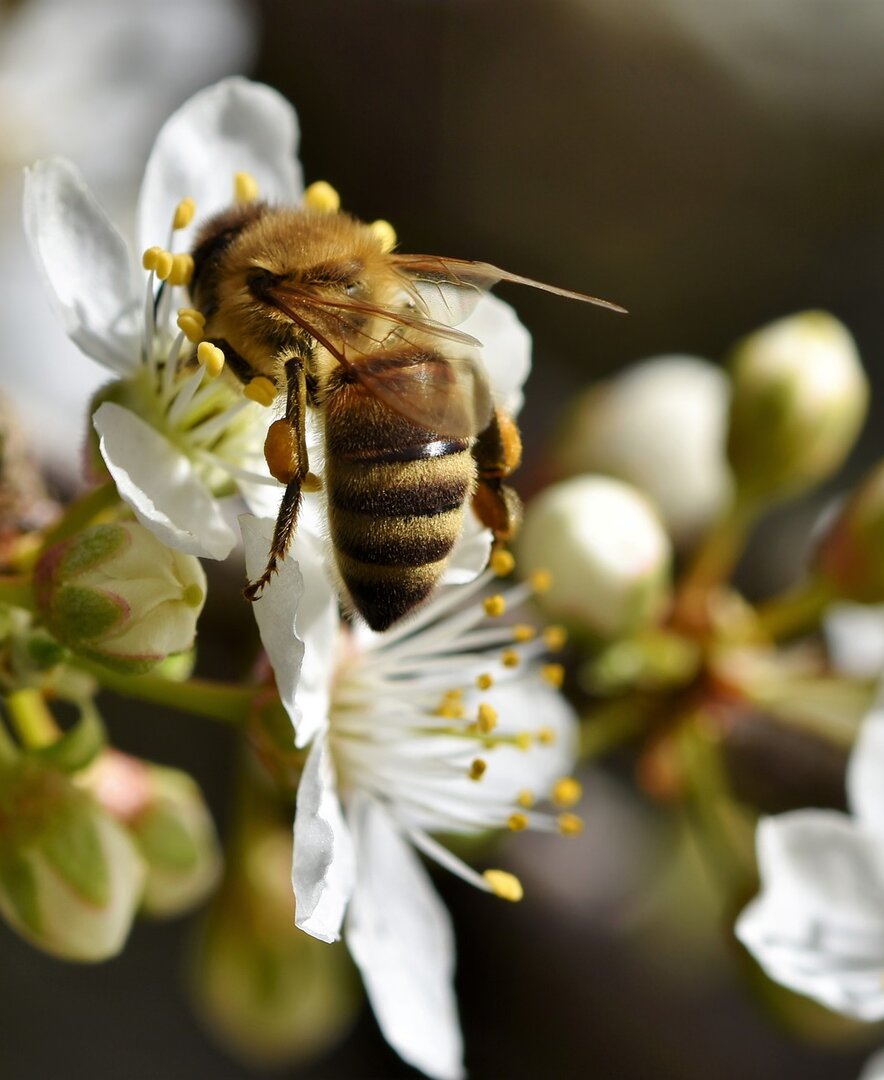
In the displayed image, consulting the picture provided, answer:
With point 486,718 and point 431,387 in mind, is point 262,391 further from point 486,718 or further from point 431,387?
point 486,718

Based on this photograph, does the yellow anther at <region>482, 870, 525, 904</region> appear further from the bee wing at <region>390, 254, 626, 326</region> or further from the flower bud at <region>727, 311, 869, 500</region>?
the flower bud at <region>727, 311, 869, 500</region>

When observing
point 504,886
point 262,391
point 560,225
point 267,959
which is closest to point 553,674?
point 504,886

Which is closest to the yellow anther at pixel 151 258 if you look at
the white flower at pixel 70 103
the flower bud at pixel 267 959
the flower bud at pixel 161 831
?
the flower bud at pixel 161 831

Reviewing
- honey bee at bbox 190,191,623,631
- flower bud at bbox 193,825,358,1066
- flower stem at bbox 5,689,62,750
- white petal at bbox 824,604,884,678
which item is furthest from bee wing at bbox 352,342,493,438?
white petal at bbox 824,604,884,678

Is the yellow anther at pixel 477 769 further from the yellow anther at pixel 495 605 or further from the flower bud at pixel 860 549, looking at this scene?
the flower bud at pixel 860 549

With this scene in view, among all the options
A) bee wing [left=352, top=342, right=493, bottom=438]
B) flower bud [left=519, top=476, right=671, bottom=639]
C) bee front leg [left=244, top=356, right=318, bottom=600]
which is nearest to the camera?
bee wing [left=352, top=342, right=493, bottom=438]

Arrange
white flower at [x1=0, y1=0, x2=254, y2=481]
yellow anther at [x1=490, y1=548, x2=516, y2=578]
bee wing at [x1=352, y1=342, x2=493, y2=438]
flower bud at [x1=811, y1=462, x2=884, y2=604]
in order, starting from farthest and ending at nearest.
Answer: white flower at [x1=0, y1=0, x2=254, y2=481] → flower bud at [x1=811, y1=462, x2=884, y2=604] → yellow anther at [x1=490, y1=548, x2=516, y2=578] → bee wing at [x1=352, y1=342, x2=493, y2=438]

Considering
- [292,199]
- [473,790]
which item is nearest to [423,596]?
[473,790]
